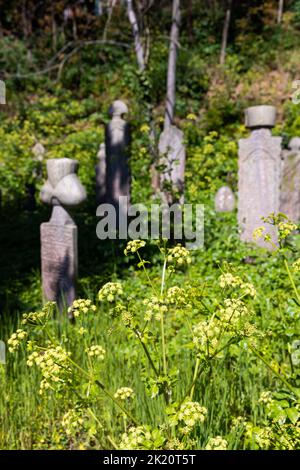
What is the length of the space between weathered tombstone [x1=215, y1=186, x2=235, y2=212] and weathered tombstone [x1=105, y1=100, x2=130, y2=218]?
1512 mm

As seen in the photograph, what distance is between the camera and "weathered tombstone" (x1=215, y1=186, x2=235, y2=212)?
7.40 m

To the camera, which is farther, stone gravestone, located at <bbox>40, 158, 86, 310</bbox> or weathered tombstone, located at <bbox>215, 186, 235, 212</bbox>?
weathered tombstone, located at <bbox>215, 186, 235, 212</bbox>

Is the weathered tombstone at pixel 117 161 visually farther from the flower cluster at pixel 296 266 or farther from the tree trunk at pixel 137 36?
the flower cluster at pixel 296 266

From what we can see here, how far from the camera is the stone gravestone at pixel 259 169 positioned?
5430 mm

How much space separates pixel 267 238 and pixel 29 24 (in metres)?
17.1

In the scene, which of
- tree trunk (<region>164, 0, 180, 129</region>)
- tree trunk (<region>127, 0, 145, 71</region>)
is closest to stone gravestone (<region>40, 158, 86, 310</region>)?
tree trunk (<region>164, 0, 180, 129</region>)

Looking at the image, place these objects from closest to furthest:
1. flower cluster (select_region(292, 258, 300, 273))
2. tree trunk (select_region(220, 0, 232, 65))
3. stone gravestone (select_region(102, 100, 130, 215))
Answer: flower cluster (select_region(292, 258, 300, 273)) < stone gravestone (select_region(102, 100, 130, 215)) < tree trunk (select_region(220, 0, 232, 65))

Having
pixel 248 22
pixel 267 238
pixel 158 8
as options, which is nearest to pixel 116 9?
pixel 158 8

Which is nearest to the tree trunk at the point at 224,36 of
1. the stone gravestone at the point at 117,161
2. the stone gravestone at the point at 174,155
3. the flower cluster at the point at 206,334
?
the stone gravestone at the point at 117,161

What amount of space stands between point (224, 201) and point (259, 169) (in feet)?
6.17

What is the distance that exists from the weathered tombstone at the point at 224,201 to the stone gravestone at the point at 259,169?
163 cm

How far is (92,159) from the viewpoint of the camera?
1110 centimetres

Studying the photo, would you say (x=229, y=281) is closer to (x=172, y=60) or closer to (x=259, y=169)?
(x=259, y=169)

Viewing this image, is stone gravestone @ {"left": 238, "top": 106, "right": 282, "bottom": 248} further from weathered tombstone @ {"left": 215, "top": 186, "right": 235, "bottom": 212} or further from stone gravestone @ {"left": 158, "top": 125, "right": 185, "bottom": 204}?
weathered tombstone @ {"left": 215, "top": 186, "right": 235, "bottom": 212}
